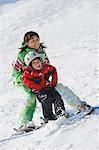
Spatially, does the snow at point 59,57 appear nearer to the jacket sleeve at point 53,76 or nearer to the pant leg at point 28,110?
the pant leg at point 28,110

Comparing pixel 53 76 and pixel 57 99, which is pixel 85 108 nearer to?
pixel 57 99

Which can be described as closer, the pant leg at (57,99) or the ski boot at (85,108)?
the ski boot at (85,108)

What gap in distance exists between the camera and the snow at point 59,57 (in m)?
6.68

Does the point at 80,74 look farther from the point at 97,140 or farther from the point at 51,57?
the point at 97,140

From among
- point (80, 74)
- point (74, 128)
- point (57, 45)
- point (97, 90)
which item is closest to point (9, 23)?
point (57, 45)

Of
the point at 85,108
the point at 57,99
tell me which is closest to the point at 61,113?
the point at 57,99

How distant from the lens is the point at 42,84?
300 inches

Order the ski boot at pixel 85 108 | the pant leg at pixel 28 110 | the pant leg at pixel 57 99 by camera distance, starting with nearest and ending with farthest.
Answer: the ski boot at pixel 85 108, the pant leg at pixel 57 99, the pant leg at pixel 28 110

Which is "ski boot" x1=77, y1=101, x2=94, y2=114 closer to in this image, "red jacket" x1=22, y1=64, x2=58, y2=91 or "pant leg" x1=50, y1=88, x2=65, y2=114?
"pant leg" x1=50, y1=88, x2=65, y2=114

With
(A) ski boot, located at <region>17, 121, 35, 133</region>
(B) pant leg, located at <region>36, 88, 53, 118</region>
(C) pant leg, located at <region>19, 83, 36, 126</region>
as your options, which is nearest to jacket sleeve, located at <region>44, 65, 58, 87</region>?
(B) pant leg, located at <region>36, 88, 53, 118</region>

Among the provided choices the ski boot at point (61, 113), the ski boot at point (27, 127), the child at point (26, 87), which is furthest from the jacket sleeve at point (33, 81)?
the ski boot at point (27, 127)

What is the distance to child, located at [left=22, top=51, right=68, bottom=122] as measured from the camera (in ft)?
24.9

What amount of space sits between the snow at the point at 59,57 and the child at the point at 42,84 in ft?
1.71

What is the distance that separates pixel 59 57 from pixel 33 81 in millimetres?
6514
